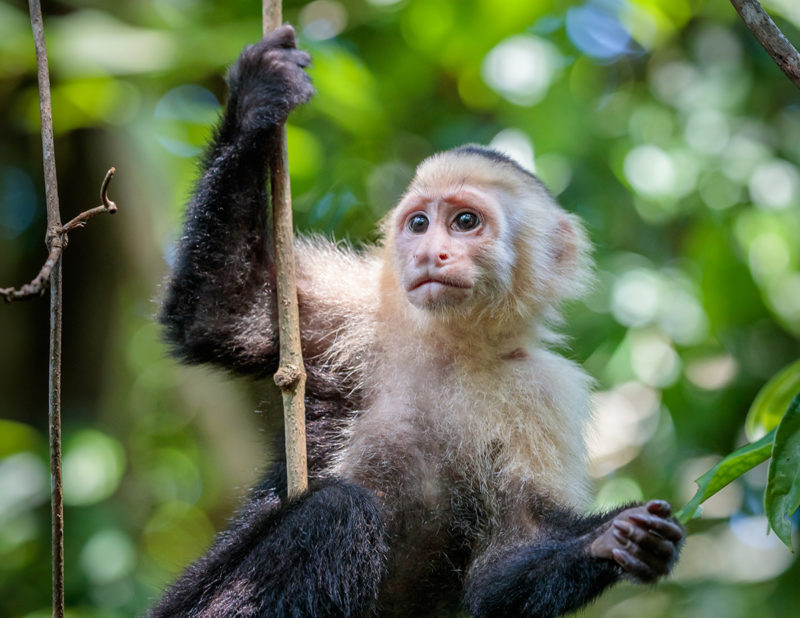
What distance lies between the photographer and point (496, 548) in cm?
374

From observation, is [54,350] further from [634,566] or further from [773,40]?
[773,40]

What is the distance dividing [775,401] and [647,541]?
716mm

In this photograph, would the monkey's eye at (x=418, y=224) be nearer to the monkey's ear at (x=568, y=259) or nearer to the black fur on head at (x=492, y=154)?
the black fur on head at (x=492, y=154)

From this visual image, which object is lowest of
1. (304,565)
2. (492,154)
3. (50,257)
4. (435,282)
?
(304,565)

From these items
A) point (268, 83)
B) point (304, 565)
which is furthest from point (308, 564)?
point (268, 83)

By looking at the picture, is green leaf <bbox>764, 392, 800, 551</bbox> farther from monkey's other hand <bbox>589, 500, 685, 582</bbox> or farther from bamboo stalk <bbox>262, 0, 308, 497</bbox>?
bamboo stalk <bbox>262, 0, 308, 497</bbox>

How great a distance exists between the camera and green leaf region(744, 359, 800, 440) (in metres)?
3.18

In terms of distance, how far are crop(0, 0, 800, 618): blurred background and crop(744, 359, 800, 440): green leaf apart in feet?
7.98

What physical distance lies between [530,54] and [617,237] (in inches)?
63.9

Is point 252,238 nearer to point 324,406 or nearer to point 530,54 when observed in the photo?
point 324,406

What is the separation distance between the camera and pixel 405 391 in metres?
4.12

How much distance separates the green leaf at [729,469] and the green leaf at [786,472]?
14cm

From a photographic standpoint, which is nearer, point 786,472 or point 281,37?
point 786,472

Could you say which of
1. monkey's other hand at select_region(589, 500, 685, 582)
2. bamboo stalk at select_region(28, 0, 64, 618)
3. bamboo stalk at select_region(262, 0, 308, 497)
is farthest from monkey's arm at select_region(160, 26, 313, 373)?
monkey's other hand at select_region(589, 500, 685, 582)
